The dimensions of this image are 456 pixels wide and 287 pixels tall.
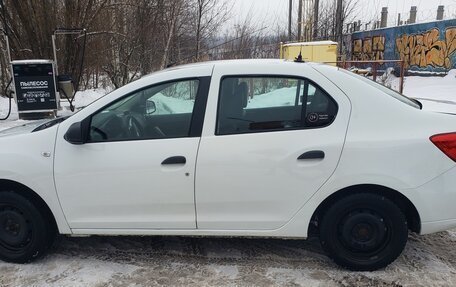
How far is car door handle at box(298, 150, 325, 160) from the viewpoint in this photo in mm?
3189

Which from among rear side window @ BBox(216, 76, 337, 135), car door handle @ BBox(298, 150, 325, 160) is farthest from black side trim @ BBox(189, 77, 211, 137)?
car door handle @ BBox(298, 150, 325, 160)

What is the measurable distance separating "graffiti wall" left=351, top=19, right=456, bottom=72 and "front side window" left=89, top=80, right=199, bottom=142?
2180 centimetres

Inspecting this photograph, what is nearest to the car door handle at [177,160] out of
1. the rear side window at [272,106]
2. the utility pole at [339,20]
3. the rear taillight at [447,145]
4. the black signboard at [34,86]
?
the rear side window at [272,106]

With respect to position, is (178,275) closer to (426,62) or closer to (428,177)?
(428,177)

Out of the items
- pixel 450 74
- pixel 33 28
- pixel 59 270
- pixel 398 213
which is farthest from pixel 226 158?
pixel 450 74

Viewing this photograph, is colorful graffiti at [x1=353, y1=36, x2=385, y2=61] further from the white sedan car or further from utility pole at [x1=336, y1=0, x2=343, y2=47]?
the white sedan car

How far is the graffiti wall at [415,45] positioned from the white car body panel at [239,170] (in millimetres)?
21295

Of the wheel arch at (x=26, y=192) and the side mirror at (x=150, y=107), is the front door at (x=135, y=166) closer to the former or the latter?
the side mirror at (x=150, y=107)

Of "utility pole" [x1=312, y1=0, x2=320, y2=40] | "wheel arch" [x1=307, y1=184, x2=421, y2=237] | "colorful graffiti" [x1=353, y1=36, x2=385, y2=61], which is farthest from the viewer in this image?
"colorful graffiti" [x1=353, y1=36, x2=385, y2=61]

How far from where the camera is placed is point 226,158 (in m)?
3.26

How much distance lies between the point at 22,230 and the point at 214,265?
1.62 m

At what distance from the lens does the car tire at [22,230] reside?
352 centimetres

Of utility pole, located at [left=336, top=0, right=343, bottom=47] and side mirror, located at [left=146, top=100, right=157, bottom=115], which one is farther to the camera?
utility pole, located at [left=336, top=0, right=343, bottom=47]

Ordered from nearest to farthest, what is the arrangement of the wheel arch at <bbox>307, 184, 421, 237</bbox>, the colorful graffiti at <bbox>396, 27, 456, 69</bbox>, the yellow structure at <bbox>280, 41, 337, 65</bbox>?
the wheel arch at <bbox>307, 184, 421, 237</bbox>, the yellow structure at <bbox>280, 41, 337, 65</bbox>, the colorful graffiti at <bbox>396, 27, 456, 69</bbox>
